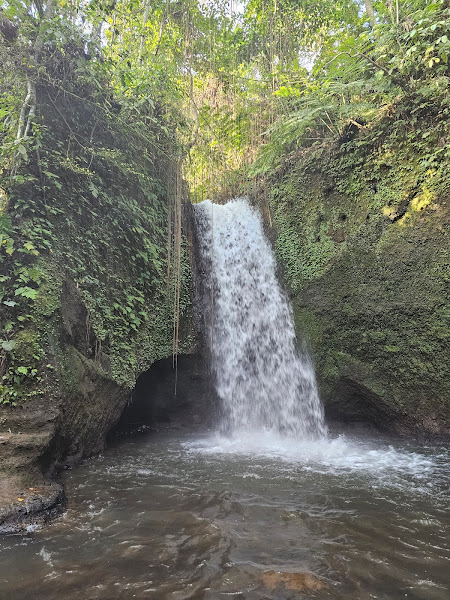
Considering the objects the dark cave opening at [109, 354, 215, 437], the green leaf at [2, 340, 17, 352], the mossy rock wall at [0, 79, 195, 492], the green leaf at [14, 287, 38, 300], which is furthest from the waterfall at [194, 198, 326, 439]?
the green leaf at [2, 340, 17, 352]

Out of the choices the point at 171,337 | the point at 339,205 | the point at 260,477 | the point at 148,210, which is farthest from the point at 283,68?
the point at 260,477

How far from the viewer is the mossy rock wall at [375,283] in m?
5.56

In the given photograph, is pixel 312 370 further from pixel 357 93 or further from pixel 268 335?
pixel 357 93

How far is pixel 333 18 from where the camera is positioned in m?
11.7

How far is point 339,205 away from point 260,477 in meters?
5.08

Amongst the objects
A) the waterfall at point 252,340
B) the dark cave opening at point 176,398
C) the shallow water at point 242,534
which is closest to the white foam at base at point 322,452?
the shallow water at point 242,534

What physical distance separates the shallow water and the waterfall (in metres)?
1.79

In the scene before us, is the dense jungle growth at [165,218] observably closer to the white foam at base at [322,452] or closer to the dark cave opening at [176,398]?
the dark cave opening at [176,398]

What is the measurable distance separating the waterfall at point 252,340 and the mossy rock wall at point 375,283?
1.18ft

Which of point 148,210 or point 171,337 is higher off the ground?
point 148,210

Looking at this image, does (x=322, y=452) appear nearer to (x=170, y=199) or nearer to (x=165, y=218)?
(x=165, y=218)

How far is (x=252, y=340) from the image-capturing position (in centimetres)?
716

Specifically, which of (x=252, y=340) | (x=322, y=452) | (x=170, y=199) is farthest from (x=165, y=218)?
(x=322, y=452)

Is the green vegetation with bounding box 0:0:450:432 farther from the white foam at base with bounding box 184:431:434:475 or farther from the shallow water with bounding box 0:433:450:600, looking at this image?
the shallow water with bounding box 0:433:450:600
